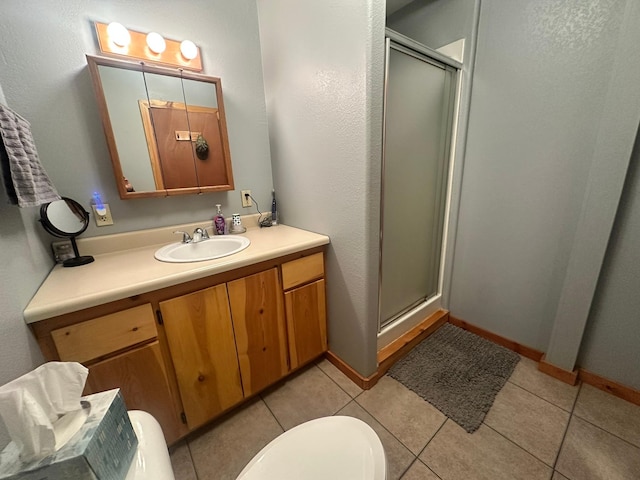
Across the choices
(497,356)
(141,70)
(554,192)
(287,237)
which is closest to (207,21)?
(141,70)

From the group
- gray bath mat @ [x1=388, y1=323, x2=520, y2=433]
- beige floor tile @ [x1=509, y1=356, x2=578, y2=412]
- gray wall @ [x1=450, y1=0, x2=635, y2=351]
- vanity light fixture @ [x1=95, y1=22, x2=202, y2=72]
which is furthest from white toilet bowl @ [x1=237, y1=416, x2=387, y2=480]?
vanity light fixture @ [x1=95, y1=22, x2=202, y2=72]

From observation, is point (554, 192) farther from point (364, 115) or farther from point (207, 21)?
point (207, 21)

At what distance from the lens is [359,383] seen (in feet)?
4.77

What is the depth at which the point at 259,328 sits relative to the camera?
1265mm

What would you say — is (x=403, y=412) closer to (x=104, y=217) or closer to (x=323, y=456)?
(x=323, y=456)

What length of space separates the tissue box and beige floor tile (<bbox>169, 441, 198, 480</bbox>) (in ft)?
2.58

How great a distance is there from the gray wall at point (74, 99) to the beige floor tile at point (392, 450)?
4.30ft

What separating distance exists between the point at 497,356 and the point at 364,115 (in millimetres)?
1699

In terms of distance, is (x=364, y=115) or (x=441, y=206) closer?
(x=364, y=115)

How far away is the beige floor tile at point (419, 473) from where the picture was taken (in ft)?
3.34

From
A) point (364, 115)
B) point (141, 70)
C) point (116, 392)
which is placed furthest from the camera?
point (141, 70)

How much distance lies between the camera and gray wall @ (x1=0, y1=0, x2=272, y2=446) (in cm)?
80

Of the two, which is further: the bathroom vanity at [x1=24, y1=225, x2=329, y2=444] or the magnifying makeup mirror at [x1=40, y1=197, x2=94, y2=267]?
the magnifying makeup mirror at [x1=40, y1=197, x2=94, y2=267]

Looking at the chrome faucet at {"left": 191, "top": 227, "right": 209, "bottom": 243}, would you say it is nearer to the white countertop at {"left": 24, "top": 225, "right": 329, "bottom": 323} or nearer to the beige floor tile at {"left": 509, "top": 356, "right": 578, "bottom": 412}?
the white countertop at {"left": 24, "top": 225, "right": 329, "bottom": 323}
